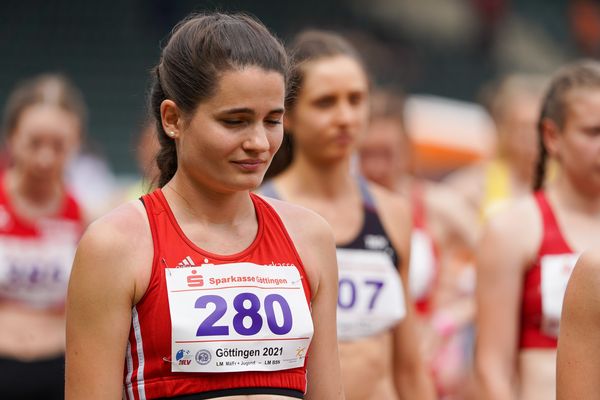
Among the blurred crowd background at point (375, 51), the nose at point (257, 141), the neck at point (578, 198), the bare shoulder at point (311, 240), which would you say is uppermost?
the blurred crowd background at point (375, 51)

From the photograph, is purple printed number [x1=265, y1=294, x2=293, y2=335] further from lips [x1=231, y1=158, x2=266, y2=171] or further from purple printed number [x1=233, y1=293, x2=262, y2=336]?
lips [x1=231, y1=158, x2=266, y2=171]

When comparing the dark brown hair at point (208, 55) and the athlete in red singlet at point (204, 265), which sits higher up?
the dark brown hair at point (208, 55)

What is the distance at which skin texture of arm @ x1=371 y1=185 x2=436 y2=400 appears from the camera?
5.00 meters

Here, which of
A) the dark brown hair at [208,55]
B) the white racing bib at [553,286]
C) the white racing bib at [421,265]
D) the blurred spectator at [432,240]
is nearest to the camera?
the dark brown hair at [208,55]

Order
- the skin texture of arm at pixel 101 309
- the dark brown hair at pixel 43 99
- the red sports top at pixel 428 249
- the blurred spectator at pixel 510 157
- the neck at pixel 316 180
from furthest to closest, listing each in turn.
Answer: the blurred spectator at pixel 510 157
the red sports top at pixel 428 249
the dark brown hair at pixel 43 99
the neck at pixel 316 180
the skin texture of arm at pixel 101 309

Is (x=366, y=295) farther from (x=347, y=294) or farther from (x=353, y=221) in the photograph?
(x=353, y=221)

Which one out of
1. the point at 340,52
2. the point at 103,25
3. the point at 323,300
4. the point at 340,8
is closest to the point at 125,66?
the point at 103,25

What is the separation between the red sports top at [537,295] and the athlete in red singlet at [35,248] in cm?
264

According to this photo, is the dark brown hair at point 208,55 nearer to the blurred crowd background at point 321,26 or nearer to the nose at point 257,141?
the nose at point 257,141

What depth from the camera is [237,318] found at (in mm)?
3189

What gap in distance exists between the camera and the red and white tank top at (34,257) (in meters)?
6.50

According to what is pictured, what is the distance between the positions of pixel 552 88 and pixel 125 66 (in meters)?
15.7

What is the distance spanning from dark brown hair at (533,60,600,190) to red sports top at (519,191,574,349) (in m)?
0.49

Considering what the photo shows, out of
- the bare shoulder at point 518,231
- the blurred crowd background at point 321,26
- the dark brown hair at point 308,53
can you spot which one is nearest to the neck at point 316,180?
the dark brown hair at point 308,53
